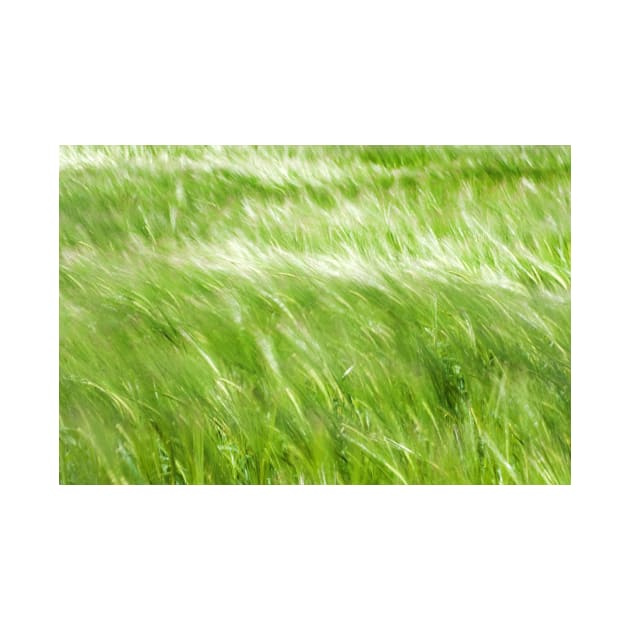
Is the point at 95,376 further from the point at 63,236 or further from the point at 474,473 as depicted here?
the point at 474,473

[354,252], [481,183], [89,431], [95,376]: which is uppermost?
[481,183]

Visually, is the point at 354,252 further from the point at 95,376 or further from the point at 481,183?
the point at 95,376

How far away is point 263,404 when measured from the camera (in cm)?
183

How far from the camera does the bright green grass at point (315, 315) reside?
1.81 m

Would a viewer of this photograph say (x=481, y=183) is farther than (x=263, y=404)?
Yes

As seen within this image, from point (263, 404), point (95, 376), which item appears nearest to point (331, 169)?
point (263, 404)

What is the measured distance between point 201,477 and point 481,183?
112 centimetres

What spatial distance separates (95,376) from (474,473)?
1.03 metres

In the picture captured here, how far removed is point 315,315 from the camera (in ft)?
6.22

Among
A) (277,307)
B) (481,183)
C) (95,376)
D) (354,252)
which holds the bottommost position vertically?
(95,376)

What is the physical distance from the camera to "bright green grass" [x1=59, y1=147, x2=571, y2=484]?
1.81 meters

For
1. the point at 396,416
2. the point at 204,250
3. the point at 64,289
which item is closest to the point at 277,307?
the point at 204,250

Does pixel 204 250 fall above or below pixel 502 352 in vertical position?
above

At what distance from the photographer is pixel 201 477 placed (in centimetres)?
180
